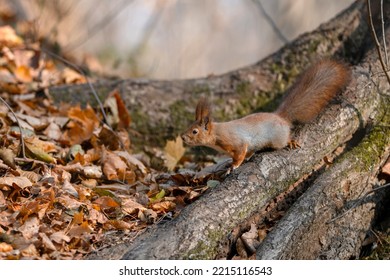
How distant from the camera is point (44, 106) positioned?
4.94 m

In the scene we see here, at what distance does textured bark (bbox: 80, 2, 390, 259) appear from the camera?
3.01m

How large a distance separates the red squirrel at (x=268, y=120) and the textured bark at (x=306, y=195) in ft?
0.32

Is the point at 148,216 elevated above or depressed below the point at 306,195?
below

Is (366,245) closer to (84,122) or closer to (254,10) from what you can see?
(84,122)

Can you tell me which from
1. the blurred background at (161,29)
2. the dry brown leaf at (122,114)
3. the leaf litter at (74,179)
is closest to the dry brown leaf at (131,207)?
the leaf litter at (74,179)

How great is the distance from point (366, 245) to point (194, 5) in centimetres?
736

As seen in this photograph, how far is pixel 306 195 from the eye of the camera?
136 inches

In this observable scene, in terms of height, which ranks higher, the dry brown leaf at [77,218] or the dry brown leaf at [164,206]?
the dry brown leaf at [164,206]

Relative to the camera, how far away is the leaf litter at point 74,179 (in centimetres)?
307

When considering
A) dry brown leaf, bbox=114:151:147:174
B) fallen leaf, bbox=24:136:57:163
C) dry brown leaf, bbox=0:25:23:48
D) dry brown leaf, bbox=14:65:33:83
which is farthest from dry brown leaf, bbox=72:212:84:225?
dry brown leaf, bbox=0:25:23:48

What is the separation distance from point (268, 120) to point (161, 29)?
6011 mm

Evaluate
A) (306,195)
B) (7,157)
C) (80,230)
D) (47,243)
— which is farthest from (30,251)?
(306,195)

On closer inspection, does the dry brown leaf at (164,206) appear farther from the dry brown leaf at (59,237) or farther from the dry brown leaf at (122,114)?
the dry brown leaf at (122,114)

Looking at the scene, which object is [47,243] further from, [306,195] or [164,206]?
[306,195]
